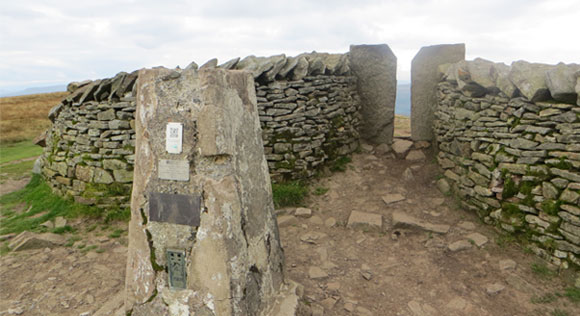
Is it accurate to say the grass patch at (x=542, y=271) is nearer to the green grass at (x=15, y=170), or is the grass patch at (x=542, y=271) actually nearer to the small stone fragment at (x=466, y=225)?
the small stone fragment at (x=466, y=225)

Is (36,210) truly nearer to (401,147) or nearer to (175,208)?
(175,208)

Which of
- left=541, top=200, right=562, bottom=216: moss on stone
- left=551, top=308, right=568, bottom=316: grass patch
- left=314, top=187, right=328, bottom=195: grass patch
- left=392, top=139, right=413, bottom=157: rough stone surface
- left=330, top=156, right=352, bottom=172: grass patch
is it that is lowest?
left=551, top=308, right=568, bottom=316: grass patch

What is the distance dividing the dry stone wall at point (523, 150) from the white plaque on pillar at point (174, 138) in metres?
4.87

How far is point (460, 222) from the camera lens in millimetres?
6098

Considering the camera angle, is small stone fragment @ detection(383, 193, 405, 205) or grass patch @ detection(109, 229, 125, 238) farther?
small stone fragment @ detection(383, 193, 405, 205)

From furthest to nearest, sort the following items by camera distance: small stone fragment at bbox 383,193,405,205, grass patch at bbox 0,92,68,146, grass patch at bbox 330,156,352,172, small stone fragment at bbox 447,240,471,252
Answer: grass patch at bbox 0,92,68,146 < grass patch at bbox 330,156,352,172 < small stone fragment at bbox 383,193,405,205 < small stone fragment at bbox 447,240,471,252

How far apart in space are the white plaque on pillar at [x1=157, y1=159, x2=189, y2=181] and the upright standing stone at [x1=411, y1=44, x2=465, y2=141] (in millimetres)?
7029

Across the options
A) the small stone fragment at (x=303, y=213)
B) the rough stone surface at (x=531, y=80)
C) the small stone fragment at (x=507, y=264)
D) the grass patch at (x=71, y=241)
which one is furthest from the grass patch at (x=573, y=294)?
the grass patch at (x=71, y=241)

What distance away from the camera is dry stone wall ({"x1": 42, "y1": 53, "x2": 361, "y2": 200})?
6977 millimetres

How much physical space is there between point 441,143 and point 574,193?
3.35 m

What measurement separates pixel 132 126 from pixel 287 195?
11.1 feet

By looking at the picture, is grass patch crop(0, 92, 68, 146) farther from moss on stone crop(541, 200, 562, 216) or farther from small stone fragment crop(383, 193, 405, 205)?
moss on stone crop(541, 200, 562, 216)

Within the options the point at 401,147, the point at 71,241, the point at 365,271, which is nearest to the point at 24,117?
the point at 71,241

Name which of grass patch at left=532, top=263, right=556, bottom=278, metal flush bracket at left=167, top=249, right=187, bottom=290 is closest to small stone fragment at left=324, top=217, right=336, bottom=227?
grass patch at left=532, top=263, right=556, bottom=278
